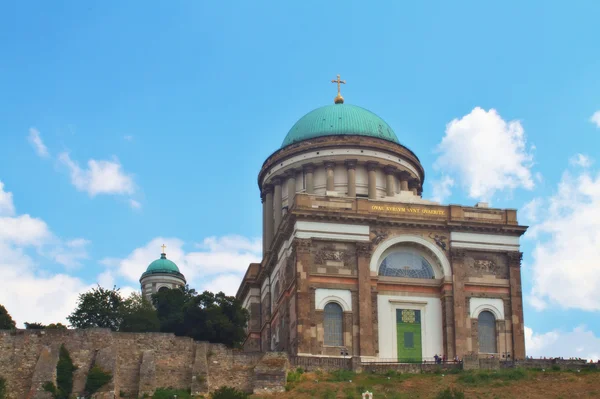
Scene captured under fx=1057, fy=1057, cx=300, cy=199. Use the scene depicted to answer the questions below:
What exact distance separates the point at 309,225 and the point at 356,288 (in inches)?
202

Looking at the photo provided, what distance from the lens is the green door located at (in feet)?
225

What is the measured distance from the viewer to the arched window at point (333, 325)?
67438 mm

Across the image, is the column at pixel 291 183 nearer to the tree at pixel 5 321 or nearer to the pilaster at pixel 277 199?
the pilaster at pixel 277 199

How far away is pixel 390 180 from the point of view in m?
79.4

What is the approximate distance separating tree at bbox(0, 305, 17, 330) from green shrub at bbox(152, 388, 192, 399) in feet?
37.7

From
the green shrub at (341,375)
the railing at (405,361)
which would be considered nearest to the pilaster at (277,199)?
the railing at (405,361)

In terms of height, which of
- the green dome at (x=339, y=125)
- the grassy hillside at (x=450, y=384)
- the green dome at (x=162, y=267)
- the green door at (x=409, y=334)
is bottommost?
the grassy hillside at (x=450, y=384)

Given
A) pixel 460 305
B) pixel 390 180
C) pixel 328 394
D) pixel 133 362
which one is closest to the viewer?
pixel 328 394

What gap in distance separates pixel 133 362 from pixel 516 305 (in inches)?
1017

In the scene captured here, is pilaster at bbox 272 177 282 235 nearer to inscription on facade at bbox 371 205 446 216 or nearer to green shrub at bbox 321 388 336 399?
inscription on facade at bbox 371 205 446 216

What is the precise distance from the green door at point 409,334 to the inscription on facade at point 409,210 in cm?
667

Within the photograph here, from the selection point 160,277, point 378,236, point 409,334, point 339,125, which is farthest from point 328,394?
point 160,277

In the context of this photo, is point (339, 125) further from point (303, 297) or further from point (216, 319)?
point (216, 319)

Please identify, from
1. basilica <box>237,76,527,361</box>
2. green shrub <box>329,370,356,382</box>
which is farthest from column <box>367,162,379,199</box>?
green shrub <box>329,370,356,382</box>
